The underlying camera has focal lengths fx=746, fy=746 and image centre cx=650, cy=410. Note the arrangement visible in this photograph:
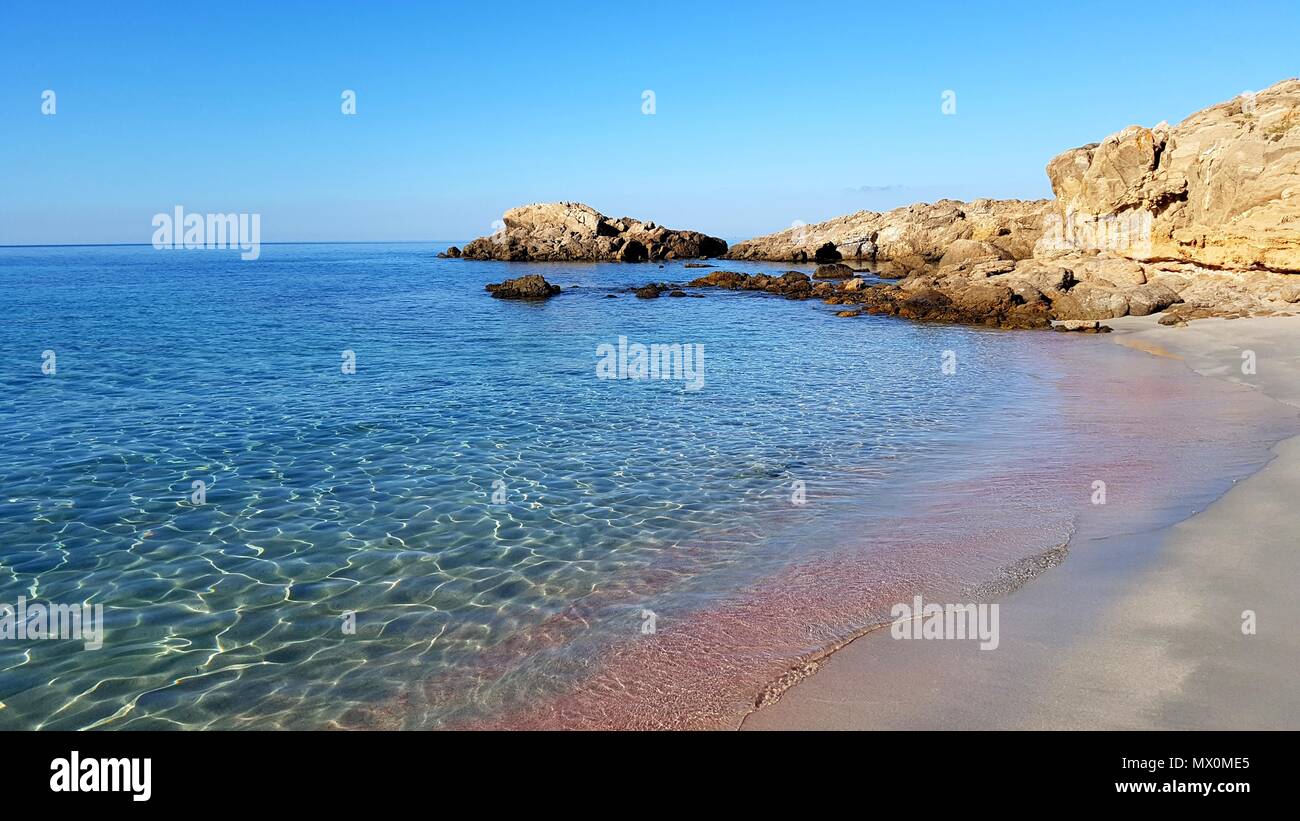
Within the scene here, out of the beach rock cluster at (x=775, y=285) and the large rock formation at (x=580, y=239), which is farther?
the large rock formation at (x=580, y=239)

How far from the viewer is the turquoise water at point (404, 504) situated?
723 centimetres

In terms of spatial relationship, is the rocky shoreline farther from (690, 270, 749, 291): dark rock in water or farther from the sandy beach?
the sandy beach

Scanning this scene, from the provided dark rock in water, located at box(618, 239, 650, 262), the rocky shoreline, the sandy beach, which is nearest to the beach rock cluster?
the rocky shoreline

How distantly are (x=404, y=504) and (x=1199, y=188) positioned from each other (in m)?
40.9

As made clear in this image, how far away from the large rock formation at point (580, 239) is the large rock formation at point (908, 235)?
861cm

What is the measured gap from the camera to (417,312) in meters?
45.5

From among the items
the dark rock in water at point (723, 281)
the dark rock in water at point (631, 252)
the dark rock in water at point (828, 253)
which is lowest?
the dark rock in water at point (723, 281)

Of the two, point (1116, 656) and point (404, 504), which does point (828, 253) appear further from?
point (1116, 656)

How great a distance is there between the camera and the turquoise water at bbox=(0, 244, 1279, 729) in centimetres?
723

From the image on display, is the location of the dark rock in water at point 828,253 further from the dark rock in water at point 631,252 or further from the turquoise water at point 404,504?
the turquoise water at point 404,504

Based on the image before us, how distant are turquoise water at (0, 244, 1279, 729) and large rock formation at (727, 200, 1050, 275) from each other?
1774 inches

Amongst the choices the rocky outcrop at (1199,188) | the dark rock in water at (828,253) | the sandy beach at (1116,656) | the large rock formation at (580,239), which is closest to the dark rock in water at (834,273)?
the dark rock in water at (828,253)

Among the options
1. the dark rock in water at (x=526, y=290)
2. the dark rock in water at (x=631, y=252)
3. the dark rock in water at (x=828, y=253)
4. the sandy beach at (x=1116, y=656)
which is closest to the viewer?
the sandy beach at (x=1116, y=656)
